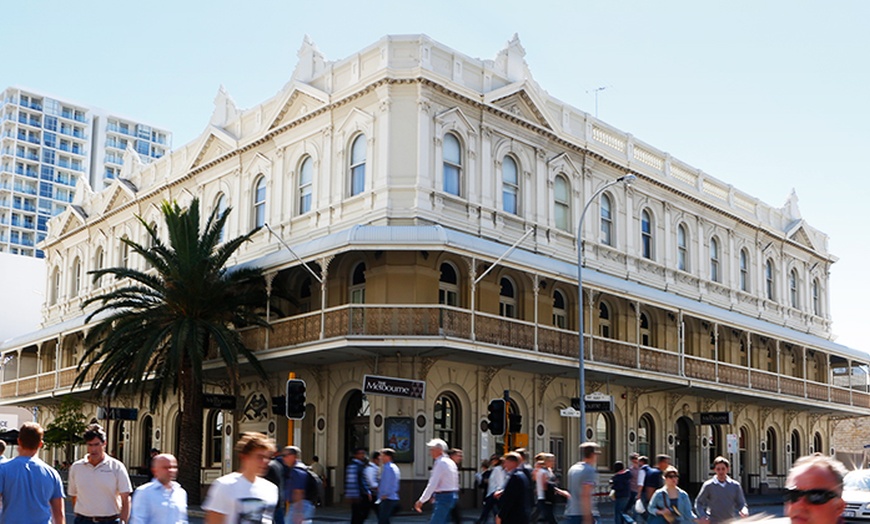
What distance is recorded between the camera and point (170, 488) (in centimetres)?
874

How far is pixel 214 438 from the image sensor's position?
36562mm

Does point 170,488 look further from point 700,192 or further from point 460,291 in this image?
point 700,192

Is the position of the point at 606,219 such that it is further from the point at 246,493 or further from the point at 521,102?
the point at 246,493

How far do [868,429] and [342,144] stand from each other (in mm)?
48894

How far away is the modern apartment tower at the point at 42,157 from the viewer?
115062mm

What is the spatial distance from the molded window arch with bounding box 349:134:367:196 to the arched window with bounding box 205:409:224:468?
10.1 m

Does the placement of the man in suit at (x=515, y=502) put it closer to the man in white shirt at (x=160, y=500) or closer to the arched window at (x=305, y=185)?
the man in white shirt at (x=160, y=500)

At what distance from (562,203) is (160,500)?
27468 millimetres

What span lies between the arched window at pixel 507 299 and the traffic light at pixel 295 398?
11.2 meters

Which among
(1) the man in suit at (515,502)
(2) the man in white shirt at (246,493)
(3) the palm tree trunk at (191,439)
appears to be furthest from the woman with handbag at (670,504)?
(3) the palm tree trunk at (191,439)

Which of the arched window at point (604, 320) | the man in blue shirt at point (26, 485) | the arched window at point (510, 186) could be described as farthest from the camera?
the arched window at point (604, 320)

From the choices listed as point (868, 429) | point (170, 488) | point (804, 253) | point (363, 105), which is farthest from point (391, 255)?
point (868, 429)

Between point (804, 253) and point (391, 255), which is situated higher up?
point (804, 253)

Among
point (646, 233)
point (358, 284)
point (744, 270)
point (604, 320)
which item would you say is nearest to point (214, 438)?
point (358, 284)
